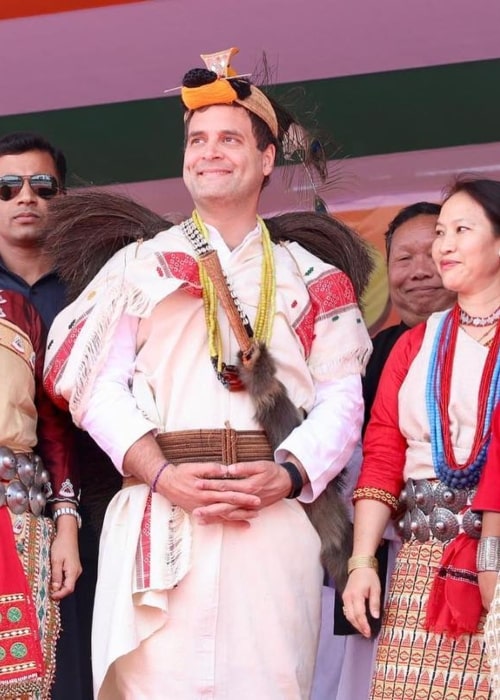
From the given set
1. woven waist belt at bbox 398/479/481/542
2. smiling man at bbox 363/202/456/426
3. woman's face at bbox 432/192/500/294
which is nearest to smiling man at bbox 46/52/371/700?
woven waist belt at bbox 398/479/481/542

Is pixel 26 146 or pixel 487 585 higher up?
pixel 26 146

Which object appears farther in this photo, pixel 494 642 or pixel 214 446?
pixel 214 446

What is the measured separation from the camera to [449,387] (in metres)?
3.75

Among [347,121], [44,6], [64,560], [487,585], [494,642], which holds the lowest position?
[494,642]

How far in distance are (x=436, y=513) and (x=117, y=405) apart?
0.82 meters

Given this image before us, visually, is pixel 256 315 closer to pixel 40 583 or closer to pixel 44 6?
pixel 40 583

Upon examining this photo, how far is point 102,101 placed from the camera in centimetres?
555

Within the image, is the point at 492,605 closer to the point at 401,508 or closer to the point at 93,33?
the point at 401,508

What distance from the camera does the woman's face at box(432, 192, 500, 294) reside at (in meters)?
3.80

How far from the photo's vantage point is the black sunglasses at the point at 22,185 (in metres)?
4.50

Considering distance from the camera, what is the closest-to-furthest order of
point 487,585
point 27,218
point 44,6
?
1. point 487,585
2. point 27,218
3. point 44,6

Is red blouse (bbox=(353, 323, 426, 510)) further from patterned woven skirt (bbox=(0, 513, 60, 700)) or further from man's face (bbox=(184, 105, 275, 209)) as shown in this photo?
patterned woven skirt (bbox=(0, 513, 60, 700))

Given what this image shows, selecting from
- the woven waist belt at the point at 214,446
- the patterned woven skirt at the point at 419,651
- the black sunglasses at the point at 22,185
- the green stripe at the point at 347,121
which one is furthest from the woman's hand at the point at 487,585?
the green stripe at the point at 347,121

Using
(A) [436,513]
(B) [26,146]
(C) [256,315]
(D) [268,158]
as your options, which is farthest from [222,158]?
(A) [436,513]
